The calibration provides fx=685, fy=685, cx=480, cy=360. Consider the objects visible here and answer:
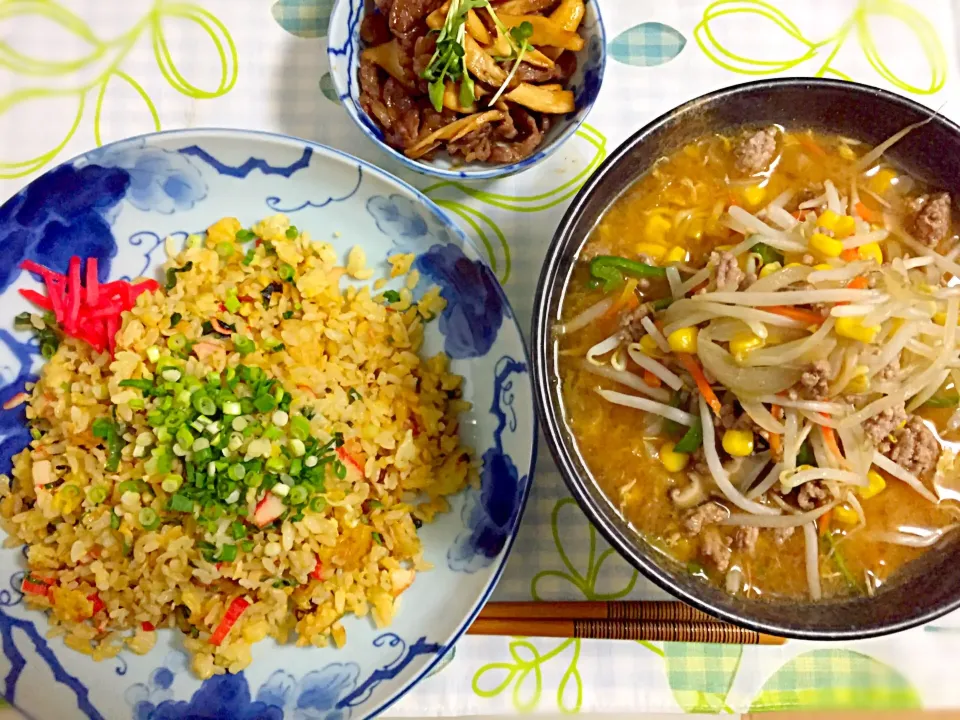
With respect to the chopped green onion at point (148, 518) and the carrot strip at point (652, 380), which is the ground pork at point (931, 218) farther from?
the chopped green onion at point (148, 518)

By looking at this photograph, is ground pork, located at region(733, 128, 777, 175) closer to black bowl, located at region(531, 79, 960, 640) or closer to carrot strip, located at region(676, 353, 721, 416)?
black bowl, located at region(531, 79, 960, 640)

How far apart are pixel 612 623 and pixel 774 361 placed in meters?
0.81

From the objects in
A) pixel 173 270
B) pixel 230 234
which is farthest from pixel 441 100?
pixel 173 270

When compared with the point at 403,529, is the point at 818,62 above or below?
above

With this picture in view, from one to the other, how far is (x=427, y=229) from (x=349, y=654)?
3.67 feet

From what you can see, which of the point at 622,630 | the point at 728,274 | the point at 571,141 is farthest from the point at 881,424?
the point at 571,141

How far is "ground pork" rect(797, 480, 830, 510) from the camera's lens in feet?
4.96

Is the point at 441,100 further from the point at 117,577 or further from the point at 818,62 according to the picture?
the point at 117,577

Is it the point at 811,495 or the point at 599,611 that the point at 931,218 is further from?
the point at 599,611

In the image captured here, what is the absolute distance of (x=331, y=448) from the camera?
171cm

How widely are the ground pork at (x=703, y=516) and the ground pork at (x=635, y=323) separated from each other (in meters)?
0.41

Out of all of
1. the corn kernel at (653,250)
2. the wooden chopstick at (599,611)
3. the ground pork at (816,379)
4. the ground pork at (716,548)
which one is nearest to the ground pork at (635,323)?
the corn kernel at (653,250)

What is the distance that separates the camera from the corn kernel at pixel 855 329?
4.51 feet

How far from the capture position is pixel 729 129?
5.47 feet
